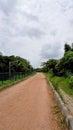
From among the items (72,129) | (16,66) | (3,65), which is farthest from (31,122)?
(16,66)

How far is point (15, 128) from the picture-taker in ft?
26.7

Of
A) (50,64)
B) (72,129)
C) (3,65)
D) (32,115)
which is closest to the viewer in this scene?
(72,129)

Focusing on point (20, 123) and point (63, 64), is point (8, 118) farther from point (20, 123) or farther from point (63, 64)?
point (63, 64)

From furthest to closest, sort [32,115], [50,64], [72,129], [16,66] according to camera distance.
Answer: [16,66], [50,64], [32,115], [72,129]

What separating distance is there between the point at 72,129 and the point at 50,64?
181ft

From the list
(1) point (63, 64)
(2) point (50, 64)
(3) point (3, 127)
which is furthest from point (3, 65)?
(3) point (3, 127)

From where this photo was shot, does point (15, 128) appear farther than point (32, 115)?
No

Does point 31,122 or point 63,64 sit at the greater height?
point 63,64

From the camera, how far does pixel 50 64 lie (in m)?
62.0

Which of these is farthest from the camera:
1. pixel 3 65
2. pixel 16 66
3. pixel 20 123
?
pixel 16 66

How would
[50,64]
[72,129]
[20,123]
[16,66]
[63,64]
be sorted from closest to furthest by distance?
[72,129] < [20,123] < [63,64] < [50,64] < [16,66]

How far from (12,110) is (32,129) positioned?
3.80 metres

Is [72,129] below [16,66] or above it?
below

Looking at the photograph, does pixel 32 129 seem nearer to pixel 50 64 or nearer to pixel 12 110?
pixel 12 110
